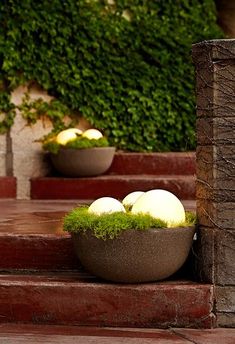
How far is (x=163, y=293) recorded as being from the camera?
4.39 metres

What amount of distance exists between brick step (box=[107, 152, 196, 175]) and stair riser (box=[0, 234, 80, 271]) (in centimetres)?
343

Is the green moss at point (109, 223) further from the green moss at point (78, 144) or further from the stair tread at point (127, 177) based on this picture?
the green moss at point (78, 144)

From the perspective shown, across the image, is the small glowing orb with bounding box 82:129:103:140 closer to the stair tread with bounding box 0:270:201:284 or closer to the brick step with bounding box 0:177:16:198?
the brick step with bounding box 0:177:16:198

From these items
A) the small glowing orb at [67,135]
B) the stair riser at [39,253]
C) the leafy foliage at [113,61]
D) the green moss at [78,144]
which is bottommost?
the stair riser at [39,253]

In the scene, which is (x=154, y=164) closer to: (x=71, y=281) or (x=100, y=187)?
(x=100, y=187)

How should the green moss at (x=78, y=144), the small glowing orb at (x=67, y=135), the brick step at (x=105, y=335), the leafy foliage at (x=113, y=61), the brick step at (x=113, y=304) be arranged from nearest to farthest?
the brick step at (x=105, y=335) → the brick step at (x=113, y=304) → the green moss at (x=78, y=144) → the small glowing orb at (x=67, y=135) → the leafy foliage at (x=113, y=61)

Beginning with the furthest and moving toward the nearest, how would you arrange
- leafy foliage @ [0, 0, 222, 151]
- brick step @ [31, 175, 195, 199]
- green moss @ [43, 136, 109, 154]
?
leafy foliage @ [0, 0, 222, 151], green moss @ [43, 136, 109, 154], brick step @ [31, 175, 195, 199]

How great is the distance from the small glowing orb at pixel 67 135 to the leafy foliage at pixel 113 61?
409mm

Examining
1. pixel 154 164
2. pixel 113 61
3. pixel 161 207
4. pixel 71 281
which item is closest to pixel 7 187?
pixel 154 164

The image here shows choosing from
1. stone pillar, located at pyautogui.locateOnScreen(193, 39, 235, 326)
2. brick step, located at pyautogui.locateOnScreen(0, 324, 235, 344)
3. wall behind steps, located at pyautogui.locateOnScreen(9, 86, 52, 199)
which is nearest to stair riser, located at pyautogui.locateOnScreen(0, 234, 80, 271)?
brick step, located at pyautogui.locateOnScreen(0, 324, 235, 344)

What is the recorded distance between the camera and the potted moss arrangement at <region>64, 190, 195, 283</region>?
4312 mm

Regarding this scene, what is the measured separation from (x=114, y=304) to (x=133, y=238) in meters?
0.34

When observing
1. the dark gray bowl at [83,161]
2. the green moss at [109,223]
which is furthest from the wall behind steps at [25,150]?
the green moss at [109,223]

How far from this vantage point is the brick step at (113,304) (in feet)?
14.4
